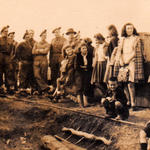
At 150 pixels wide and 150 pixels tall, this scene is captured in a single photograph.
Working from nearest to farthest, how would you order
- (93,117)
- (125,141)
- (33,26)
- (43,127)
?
(125,141) < (93,117) < (43,127) < (33,26)

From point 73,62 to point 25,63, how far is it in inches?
103

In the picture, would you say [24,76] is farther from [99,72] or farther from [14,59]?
[99,72]

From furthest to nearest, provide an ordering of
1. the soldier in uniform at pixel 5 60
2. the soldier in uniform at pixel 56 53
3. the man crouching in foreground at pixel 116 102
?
the soldier in uniform at pixel 5 60 < the soldier in uniform at pixel 56 53 < the man crouching in foreground at pixel 116 102

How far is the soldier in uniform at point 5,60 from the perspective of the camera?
10.1m

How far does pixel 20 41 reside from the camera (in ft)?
33.5

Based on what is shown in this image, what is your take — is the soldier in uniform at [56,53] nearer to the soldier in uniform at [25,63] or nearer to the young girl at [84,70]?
the soldier in uniform at [25,63]

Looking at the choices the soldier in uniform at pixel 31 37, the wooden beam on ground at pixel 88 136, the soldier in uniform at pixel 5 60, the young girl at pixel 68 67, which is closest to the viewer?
the wooden beam on ground at pixel 88 136

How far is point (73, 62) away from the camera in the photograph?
8.09 metres

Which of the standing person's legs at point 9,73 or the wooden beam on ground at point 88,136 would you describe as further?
the standing person's legs at point 9,73

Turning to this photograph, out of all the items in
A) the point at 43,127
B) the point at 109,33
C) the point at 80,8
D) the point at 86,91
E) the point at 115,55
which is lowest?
the point at 43,127

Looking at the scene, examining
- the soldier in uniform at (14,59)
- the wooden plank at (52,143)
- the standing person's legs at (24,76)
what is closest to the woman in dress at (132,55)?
the wooden plank at (52,143)

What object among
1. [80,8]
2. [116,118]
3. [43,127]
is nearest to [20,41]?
[80,8]

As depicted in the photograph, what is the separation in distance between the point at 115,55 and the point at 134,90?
2.80 feet

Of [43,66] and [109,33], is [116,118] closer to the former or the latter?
[109,33]
